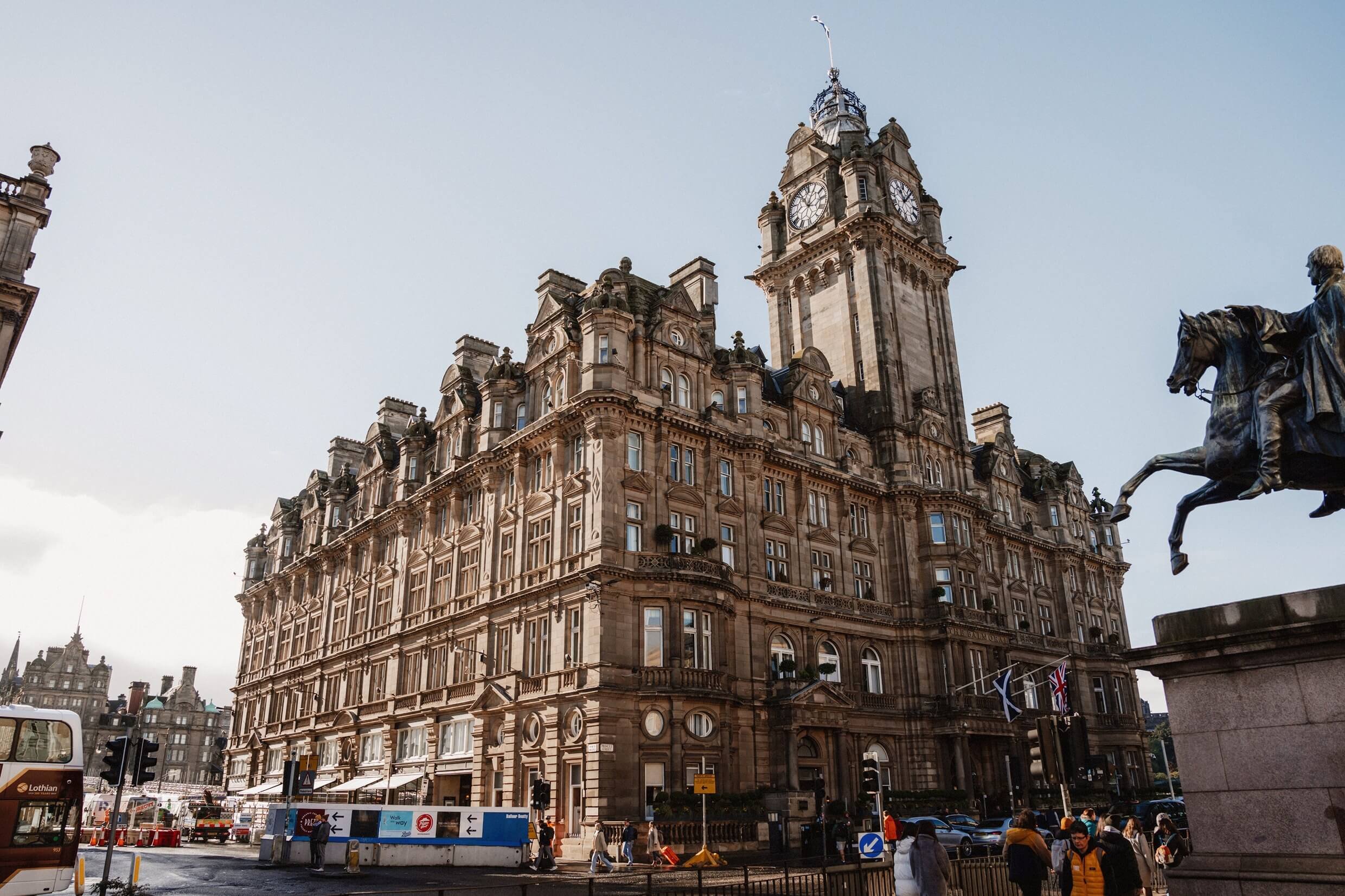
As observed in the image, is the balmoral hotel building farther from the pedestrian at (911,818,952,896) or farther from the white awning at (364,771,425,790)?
the pedestrian at (911,818,952,896)

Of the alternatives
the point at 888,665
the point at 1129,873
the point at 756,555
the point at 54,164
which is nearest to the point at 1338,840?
the point at 1129,873

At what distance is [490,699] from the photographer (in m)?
42.1

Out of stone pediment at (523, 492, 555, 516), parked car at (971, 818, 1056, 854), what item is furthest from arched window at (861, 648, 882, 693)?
stone pediment at (523, 492, 555, 516)

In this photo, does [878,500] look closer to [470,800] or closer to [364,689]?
[470,800]

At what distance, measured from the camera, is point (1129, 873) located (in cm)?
1227

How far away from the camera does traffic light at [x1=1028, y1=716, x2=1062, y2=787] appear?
15.3 m

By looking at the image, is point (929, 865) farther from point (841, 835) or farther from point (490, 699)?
point (490, 699)

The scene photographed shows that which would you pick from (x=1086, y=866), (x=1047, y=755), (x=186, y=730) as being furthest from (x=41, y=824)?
(x=186, y=730)

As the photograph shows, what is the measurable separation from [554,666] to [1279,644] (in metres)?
31.7

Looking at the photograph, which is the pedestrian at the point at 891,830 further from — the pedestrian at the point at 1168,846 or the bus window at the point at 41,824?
the bus window at the point at 41,824

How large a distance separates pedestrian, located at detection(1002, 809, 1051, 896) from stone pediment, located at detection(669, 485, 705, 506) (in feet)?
100

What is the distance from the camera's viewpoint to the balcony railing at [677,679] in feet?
122

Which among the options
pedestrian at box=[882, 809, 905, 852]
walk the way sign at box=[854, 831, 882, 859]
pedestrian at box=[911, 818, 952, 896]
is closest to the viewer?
pedestrian at box=[911, 818, 952, 896]

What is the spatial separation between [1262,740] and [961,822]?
90.9ft
